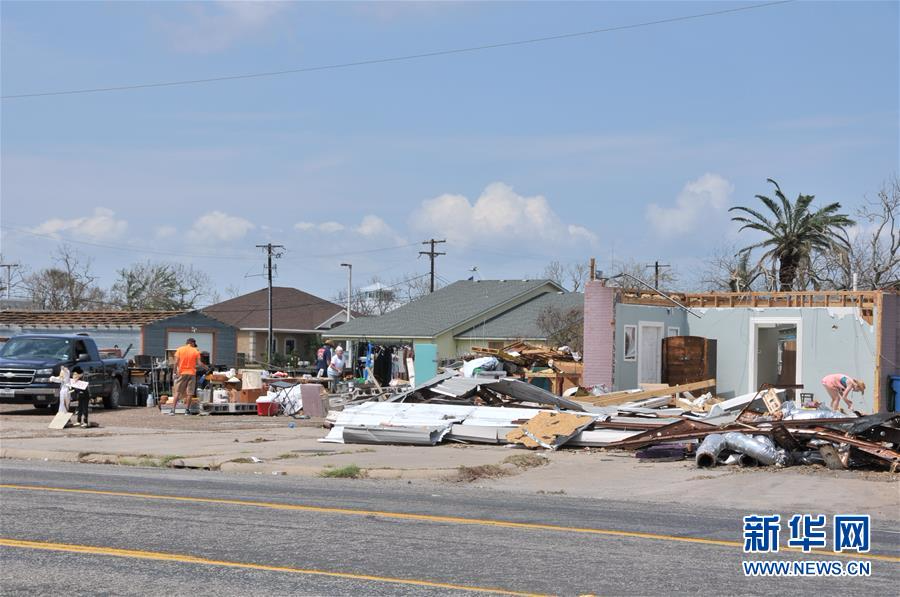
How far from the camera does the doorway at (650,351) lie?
98.8ft

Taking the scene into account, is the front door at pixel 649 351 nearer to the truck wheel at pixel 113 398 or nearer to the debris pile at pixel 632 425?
the debris pile at pixel 632 425

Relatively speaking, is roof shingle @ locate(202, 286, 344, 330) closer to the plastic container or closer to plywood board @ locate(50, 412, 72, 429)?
the plastic container

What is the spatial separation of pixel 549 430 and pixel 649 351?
42.0 feet

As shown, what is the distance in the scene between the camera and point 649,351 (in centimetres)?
3050

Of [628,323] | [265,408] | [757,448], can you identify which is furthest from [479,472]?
[628,323]

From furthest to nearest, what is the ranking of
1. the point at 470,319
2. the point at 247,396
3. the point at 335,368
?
the point at 470,319
the point at 335,368
the point at 247,396

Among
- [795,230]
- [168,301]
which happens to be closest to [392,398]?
[795,230]

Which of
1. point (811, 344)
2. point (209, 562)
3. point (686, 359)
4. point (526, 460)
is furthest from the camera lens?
point (686, 359)

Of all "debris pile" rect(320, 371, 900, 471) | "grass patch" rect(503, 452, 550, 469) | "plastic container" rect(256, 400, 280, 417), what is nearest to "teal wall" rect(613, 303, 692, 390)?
"debris pile" rect(320, 371, 900, 471)

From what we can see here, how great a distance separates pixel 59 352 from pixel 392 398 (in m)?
9.92

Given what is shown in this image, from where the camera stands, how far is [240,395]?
90.8 feet

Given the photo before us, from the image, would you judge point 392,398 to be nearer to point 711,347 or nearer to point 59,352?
point 59,352

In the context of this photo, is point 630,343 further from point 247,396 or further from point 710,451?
point 710,451

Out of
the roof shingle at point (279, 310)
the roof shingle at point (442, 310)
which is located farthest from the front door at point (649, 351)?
the roof shingle at point (279, 310)
